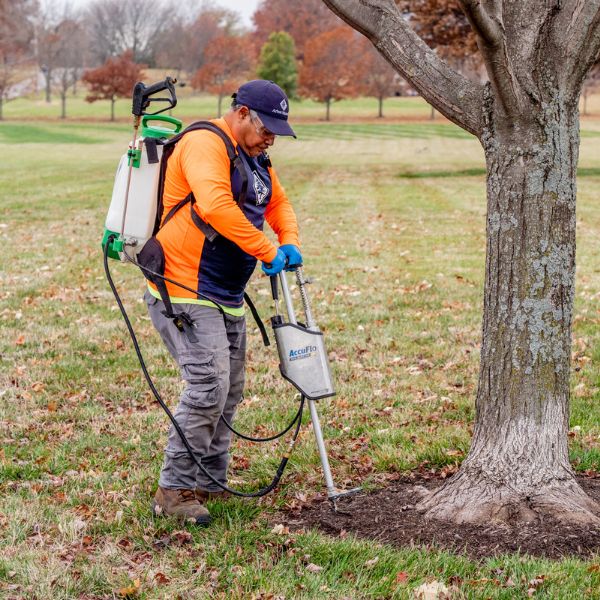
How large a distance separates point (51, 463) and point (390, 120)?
64.3m

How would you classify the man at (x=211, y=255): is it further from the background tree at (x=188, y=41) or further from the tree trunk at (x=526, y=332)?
the background tree at (x=188, y=41)

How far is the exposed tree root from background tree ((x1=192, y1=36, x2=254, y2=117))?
6897 cm

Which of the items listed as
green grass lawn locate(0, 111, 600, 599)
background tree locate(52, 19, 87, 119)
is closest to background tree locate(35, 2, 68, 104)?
background tree locate(52, 19, 87, 119)

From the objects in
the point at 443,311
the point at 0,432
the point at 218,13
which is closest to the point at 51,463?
the point at 0,432

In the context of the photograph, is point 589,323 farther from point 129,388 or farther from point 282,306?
point 129,388

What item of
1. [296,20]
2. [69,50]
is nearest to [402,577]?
[69,50]

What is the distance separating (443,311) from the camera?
886cm

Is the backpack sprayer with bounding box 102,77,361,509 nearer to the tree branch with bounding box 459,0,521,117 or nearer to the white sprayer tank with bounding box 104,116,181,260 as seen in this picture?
the white sprayer tank with bounding box 104,116,181,260

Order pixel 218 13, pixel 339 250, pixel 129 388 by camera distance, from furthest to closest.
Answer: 1. pixel 218 13
2. pixel 339 250
3. pixel 129 388

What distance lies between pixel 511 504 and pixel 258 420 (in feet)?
6.84

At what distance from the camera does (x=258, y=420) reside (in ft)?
19.2

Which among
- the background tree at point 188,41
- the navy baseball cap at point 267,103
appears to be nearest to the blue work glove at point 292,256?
the navy baseball cap at point 267,103

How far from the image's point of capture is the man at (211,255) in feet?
13.2

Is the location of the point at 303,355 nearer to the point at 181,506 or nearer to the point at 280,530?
the point at 280,530
